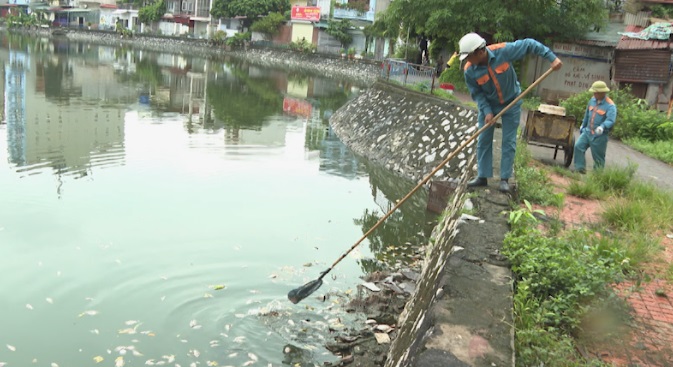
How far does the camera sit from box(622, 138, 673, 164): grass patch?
1130 centimetres

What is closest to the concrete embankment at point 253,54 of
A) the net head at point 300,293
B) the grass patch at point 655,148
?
the grass patch at point 655,148

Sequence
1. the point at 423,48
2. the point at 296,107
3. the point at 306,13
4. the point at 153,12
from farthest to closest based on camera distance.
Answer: the point at 153,12
the point at 306,13
the point at 423,48
the point at 296,107

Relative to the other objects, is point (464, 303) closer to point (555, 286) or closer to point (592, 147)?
point (555, 286)

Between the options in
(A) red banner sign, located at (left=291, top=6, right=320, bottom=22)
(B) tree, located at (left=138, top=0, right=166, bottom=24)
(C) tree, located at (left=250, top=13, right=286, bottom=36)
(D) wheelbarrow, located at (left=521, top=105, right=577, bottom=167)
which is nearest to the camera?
(D) wheelbarrow, located at (left=521, top=105, right=577, bottom=167)

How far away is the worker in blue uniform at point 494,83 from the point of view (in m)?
6.20

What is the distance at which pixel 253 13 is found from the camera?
6288 cm

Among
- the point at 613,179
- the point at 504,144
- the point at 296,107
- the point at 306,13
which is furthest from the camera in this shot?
the point at 306,13

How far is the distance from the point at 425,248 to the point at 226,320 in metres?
3.76

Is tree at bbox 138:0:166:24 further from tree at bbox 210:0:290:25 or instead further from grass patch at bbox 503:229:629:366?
grass patch at bbox 503:229:629:366

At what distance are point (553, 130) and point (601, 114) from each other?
43.2 inches

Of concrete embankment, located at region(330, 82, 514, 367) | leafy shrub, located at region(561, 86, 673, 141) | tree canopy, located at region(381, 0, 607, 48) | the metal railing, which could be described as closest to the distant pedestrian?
tree canopy, located at region(381, 0, 607, 48)

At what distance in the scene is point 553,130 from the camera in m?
10.0

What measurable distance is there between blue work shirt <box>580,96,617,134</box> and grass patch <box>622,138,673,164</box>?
306 cm

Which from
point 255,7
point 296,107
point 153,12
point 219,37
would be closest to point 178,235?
point 296,107
